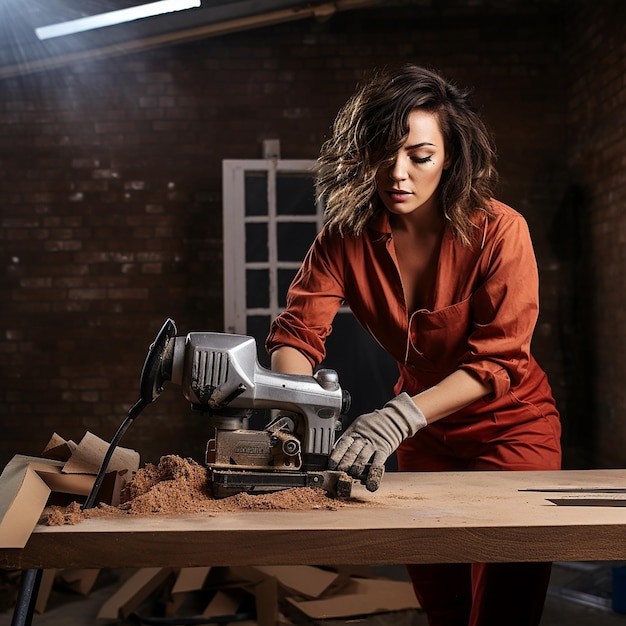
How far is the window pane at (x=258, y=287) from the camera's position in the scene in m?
5.23

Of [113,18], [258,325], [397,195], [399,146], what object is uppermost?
[113,18]

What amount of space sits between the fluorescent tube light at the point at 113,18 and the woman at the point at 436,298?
2.54 metres

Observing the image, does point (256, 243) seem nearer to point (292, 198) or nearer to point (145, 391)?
point (292, 198)

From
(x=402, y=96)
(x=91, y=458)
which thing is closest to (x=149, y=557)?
(x=91, y=458)

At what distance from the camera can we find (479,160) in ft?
7.30

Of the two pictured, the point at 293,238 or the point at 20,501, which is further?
the point at 293,238

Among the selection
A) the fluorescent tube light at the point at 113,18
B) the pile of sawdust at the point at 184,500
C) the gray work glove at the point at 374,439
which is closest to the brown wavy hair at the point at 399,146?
the gray work glove at the point at 374,439

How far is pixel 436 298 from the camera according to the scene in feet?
7.23

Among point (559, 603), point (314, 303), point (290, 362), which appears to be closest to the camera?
point (290, 362)

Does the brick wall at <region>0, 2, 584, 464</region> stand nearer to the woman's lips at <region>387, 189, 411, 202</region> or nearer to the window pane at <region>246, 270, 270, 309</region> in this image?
the window pane at <region>246, 270, 270, 309</region>

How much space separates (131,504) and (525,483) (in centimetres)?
91

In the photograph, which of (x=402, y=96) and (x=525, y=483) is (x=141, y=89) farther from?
(x=525, y=483)

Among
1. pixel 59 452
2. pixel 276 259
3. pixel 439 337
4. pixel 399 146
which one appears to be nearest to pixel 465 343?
pixel 439 337

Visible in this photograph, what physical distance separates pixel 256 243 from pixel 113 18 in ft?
5.19
